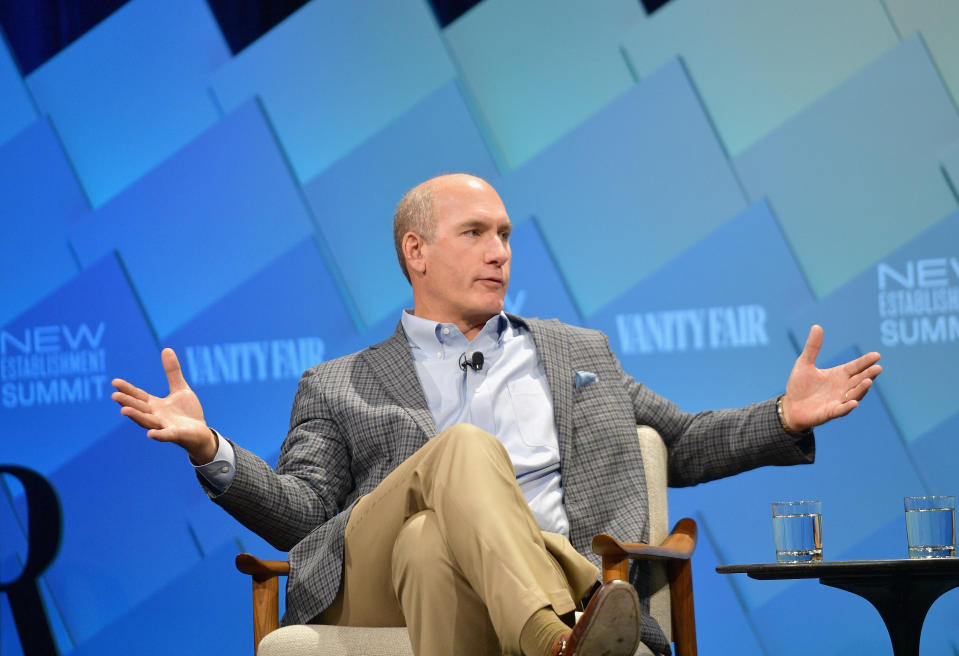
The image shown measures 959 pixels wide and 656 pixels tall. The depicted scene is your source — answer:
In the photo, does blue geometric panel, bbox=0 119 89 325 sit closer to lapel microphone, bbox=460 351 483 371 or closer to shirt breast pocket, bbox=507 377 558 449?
lapel microphone, bbox=460 351 483 371

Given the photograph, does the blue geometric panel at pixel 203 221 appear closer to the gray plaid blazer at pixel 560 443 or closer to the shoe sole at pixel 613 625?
the gray plaid blazer at pixel 560 443

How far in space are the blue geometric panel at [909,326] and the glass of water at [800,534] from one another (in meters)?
1.26

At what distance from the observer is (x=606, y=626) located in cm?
142

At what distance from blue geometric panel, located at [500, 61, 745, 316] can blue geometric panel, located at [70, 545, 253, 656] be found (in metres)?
1.43

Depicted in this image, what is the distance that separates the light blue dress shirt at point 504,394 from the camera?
7.32 ft

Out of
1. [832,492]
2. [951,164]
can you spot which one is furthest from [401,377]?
[951,164]

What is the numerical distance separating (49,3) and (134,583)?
76.0 inches

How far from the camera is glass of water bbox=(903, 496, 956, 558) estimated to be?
205 centimetres

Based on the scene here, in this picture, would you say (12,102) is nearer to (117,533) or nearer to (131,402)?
(117,533)

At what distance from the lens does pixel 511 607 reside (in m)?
1.51

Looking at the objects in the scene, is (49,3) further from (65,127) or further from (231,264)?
(231,264)

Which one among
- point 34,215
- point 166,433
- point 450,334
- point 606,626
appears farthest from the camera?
point 34,215

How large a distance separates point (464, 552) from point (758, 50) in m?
2.34

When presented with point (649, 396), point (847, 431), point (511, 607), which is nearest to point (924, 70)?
point (847, 431)
